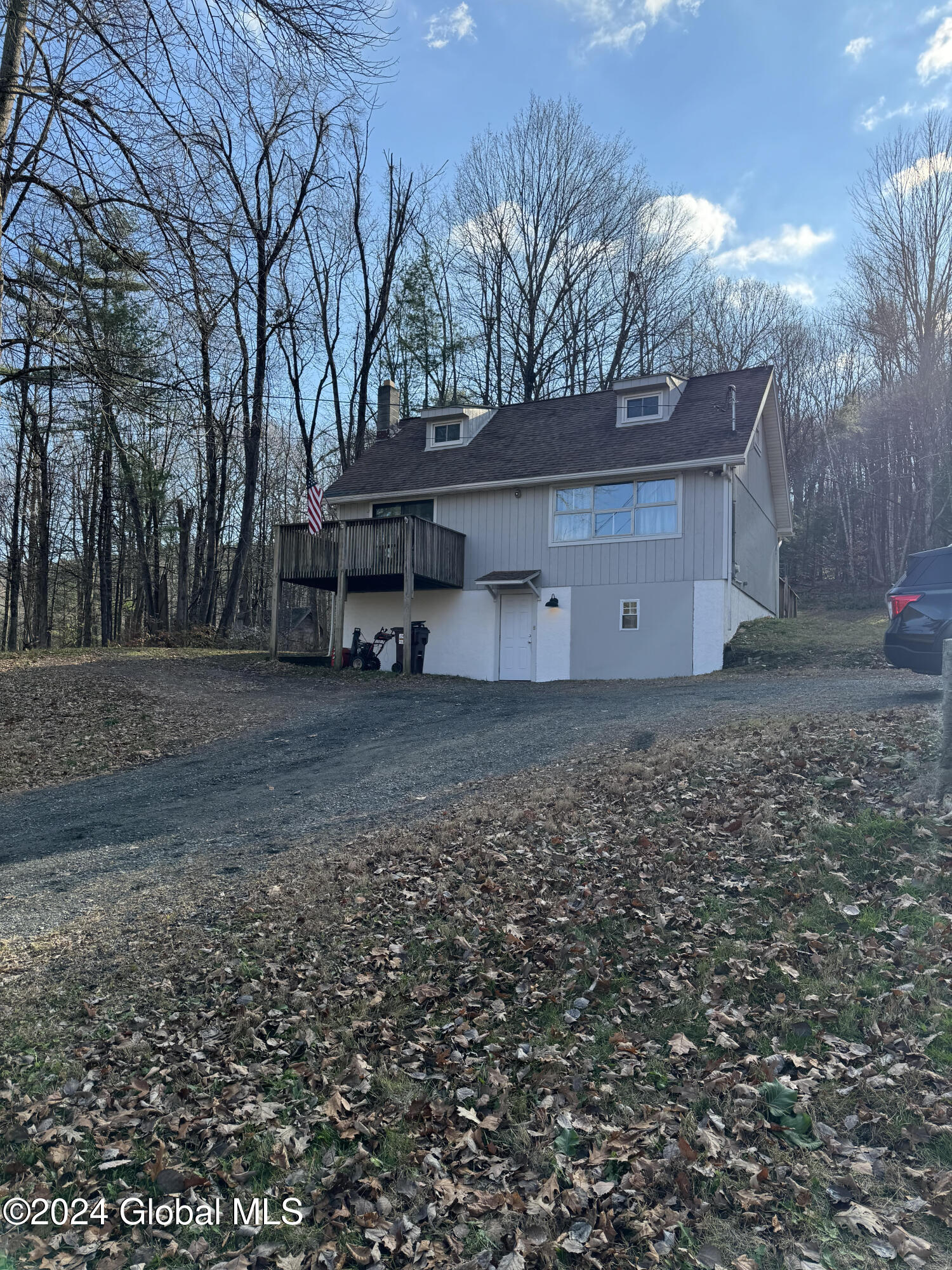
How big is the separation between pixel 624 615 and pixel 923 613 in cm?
891

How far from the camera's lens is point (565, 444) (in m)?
20.7

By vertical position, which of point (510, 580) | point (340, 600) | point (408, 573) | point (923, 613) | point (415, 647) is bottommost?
point (415, 647)

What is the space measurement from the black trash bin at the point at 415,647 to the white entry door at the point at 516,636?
1.92 metres

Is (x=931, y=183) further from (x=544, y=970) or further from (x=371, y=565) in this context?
(x=544, y=970)

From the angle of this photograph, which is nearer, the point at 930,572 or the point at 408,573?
the point at 930,572

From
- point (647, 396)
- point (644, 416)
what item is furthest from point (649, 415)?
point (647, 396)

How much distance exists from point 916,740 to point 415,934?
16.1 feet

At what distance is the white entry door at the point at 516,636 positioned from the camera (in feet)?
65.8

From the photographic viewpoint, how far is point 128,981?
4.86m

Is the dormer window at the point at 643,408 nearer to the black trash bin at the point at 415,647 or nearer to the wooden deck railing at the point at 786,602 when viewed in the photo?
the black trash bin at the point at 415,647

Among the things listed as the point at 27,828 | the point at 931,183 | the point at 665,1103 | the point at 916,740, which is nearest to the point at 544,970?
the point at 665,1103

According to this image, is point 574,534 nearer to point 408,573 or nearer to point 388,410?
point 408,573

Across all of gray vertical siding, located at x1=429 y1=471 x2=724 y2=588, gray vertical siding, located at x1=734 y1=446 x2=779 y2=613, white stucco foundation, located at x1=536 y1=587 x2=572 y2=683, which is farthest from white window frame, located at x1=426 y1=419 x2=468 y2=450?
gray vertical siding, located at x1=734 y1=446 x2=779 y2=613

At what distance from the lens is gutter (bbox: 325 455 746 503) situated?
58.3ft
